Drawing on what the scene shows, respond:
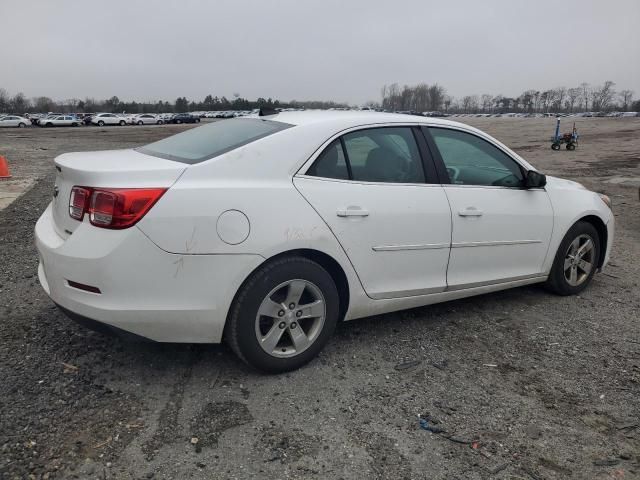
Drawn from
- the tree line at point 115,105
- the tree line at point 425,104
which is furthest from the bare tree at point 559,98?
the tree line at point 115,105

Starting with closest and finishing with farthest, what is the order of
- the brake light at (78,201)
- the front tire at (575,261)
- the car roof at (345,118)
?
the brake light at (78,201) < the car roof at (345,118) < the front tire at (575,261)

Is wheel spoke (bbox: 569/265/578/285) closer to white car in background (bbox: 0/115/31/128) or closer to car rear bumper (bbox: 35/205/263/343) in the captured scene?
car rear bumper (bbox: 35/205/263/343)

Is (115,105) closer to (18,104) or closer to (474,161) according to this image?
(18,104)

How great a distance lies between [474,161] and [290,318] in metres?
1.97

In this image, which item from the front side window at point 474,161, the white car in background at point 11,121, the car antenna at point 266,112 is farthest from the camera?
the white car in background at point 11,121

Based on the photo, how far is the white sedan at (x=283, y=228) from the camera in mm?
2703

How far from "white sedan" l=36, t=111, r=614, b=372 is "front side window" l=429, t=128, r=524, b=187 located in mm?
12

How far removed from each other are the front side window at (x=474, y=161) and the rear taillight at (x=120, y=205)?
6.88 ft

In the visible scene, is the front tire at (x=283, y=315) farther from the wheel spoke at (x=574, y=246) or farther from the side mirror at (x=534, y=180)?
the wheel spoke at (x=574, y=246)

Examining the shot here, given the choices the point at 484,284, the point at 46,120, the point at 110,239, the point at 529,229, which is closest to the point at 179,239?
the point at 110,239

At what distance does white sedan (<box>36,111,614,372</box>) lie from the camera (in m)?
2.70

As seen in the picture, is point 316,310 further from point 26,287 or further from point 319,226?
point 26,287

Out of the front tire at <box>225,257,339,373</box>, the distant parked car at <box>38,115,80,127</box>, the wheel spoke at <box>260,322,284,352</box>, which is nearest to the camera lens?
the front tire at <box>225,257,339,373</box>

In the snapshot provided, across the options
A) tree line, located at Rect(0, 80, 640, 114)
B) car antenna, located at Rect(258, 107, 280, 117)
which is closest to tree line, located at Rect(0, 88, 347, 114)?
tree line, located at Rect(0, 80, 640, 114)
